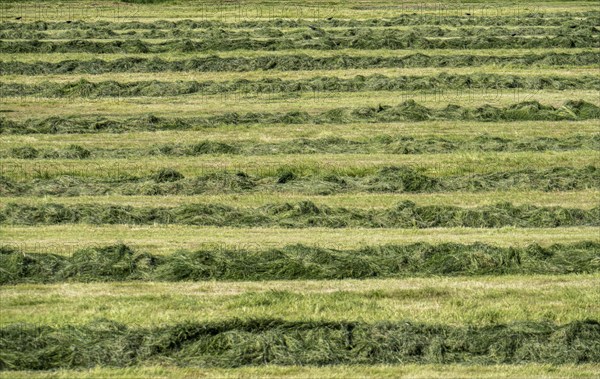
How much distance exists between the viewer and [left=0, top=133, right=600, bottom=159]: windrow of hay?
28.2 meters

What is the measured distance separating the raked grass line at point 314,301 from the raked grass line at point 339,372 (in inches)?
67.7

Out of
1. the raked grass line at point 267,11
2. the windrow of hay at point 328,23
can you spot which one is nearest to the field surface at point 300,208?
the windrow of hay at point 328,23

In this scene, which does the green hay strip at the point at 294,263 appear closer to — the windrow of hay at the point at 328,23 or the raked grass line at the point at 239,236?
the raked grass line at the point at 239,236

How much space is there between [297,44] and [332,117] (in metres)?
14.1

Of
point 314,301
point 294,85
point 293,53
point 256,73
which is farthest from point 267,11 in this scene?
point 314,301

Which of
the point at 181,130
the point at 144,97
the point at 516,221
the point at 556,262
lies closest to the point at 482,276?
the point at 556,262

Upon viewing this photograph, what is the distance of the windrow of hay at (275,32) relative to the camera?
162ft

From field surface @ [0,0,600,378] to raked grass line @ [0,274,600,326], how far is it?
50mm

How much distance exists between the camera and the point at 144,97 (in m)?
36.1

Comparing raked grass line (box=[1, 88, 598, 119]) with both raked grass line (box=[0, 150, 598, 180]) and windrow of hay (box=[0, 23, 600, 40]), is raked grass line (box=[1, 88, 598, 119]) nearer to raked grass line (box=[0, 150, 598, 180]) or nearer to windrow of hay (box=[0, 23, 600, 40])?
raked grass line (box=[0, 150, 598, 180])

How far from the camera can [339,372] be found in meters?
14.4

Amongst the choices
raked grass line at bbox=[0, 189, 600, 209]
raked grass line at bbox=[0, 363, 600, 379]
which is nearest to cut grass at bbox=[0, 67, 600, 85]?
raked grass line at bbox=[0, 189, 600, 209]

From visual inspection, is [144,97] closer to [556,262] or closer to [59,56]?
[59,56]

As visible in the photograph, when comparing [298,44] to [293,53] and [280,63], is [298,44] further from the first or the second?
[280,63]
